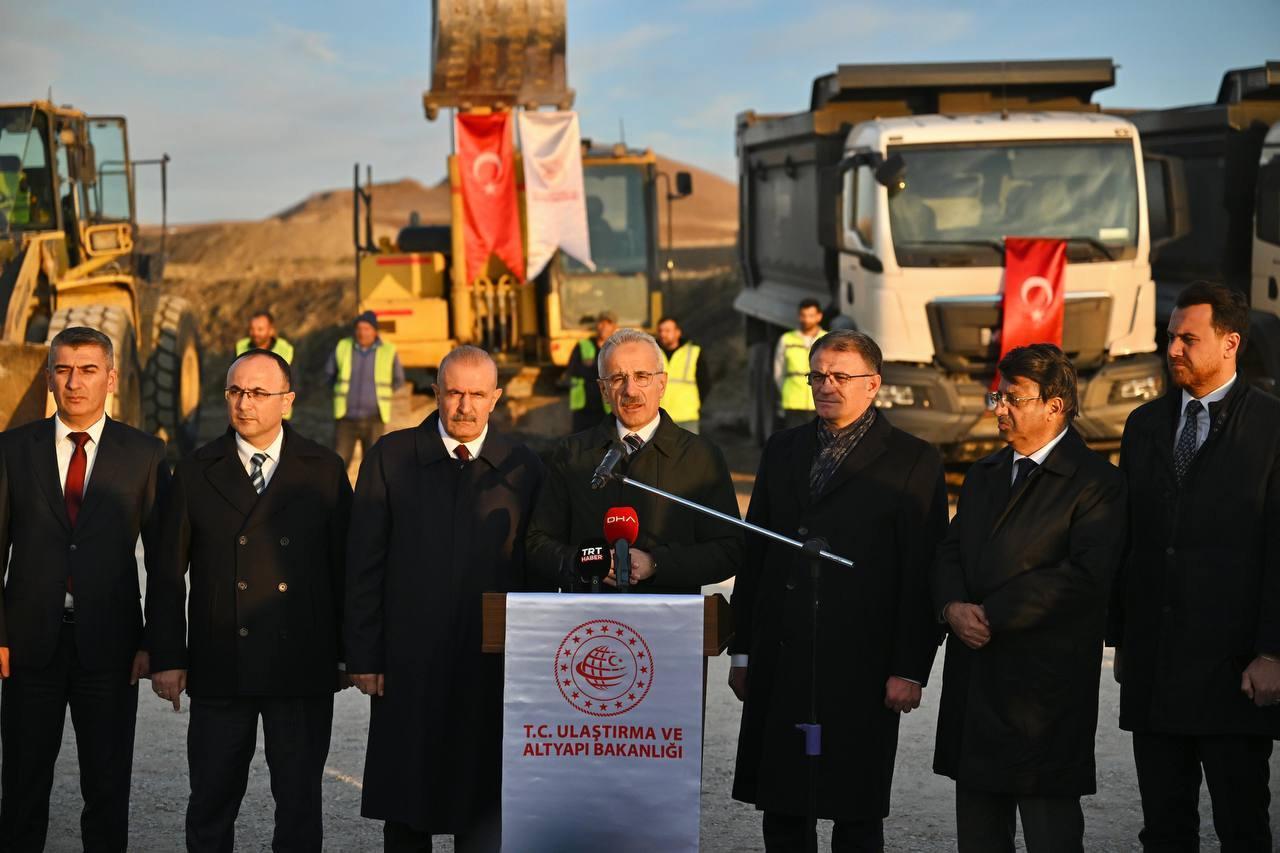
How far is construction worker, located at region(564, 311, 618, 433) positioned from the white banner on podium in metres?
9.96

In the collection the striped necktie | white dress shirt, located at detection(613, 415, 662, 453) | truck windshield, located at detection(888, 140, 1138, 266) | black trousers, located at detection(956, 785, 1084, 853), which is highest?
truck windshield, located at detection(888, 140, 1138, 266)

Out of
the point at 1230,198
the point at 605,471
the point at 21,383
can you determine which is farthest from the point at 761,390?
the point at 605,471

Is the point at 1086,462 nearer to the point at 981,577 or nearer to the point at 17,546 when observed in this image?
the point at 981,577

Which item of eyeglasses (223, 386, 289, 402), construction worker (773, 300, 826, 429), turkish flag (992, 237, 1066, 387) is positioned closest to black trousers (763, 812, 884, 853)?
eyeglasses (223, 386, 289, 402)

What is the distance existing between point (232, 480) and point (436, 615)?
2.63 feet

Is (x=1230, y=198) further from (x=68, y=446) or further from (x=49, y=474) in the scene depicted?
(x=49, y=474)

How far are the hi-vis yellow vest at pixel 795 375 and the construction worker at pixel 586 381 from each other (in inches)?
62.8

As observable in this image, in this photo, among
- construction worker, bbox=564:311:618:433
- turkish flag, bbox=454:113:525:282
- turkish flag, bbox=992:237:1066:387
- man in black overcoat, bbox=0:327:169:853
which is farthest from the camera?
turkish flag, bbox=454:113:525:282

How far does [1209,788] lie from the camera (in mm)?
4832

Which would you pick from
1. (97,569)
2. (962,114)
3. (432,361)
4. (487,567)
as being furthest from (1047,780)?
(432,361)

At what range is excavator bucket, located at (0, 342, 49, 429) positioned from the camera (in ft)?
35.2

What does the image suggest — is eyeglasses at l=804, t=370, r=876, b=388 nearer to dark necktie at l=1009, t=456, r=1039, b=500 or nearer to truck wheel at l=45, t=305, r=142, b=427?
dark necktie at l=1009, t=456, r=1039, b=500

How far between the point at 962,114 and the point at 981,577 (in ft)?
31.8

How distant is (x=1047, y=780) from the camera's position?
4582mm
